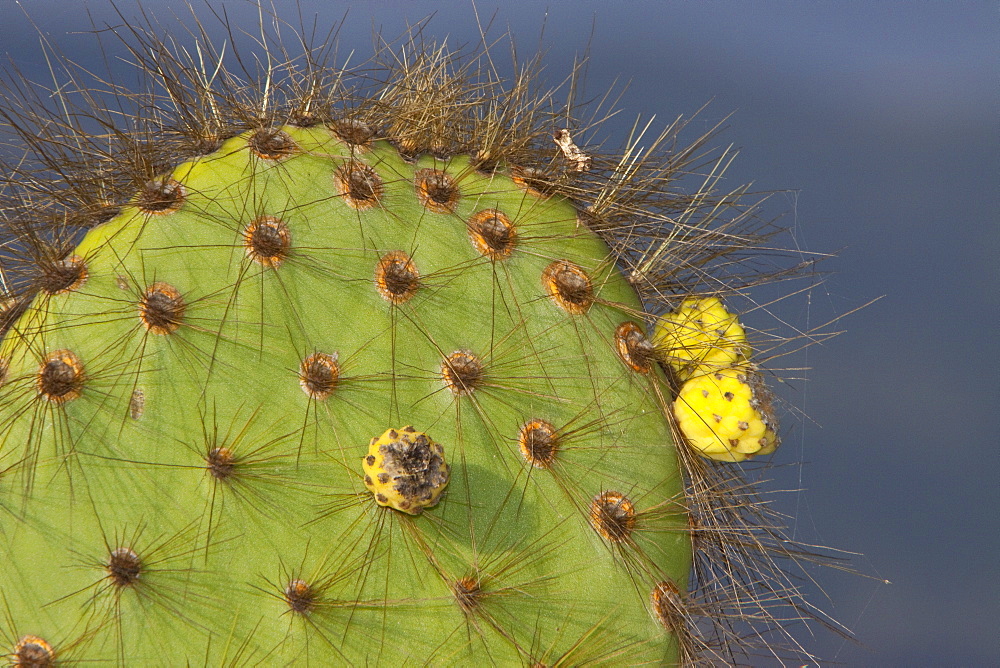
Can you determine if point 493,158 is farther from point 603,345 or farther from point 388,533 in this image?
point 388,533

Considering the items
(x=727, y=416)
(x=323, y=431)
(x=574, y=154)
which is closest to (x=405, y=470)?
(x=323, y=431)

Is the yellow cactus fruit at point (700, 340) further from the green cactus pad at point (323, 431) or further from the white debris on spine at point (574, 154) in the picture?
the white debris on spine at point (574, 154)

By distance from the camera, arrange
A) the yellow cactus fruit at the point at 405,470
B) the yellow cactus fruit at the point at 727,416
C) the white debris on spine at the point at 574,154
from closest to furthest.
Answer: the yellow cactus fruit at the point at 405,470 < the yellow cactus fruit at the point at 727,416 < the white debris on spine at the point at 574,154

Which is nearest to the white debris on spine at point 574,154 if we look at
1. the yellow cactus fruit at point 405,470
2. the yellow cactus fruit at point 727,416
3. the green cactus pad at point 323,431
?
the green cactus pad at point 323,431

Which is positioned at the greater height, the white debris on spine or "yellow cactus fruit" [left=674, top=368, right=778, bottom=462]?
the white debris on spine

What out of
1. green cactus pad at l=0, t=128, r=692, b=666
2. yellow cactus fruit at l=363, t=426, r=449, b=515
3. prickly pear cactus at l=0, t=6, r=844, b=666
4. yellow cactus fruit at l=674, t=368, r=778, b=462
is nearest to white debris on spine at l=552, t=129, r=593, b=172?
prickly pear cactus at l=0, t=6, r=844, b=666

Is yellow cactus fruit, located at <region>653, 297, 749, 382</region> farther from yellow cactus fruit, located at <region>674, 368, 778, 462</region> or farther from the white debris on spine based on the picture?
the white debris on spine
